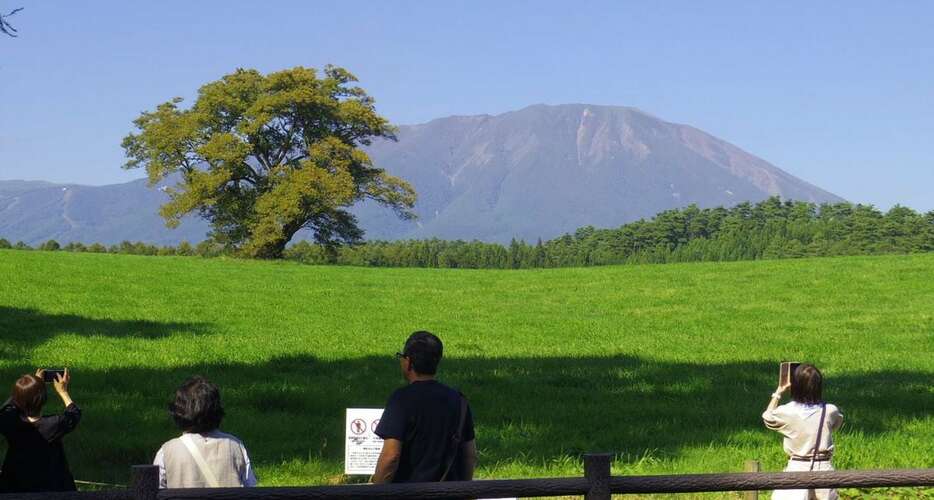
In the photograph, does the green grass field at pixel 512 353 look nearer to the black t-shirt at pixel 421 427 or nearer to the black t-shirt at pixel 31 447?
the black t-shirt at pixel 31 447

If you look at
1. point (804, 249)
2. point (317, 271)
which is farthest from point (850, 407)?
point (804, 249)

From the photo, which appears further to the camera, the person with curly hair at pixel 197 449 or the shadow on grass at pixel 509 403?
the shadow on grass at pixel 509 403

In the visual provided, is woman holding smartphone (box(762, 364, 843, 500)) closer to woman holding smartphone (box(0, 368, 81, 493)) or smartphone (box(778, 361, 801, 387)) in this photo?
smartphone (box(778, 361, 801, 387))

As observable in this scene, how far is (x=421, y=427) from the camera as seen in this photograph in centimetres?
659

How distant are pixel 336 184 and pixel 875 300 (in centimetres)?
3183

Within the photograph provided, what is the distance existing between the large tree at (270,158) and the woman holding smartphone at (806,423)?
49.5 m

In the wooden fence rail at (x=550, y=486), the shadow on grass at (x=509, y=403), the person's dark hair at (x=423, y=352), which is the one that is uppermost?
the person's dark hair at (x=423, y=352)

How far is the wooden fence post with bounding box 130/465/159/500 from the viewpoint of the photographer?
5.12 meters

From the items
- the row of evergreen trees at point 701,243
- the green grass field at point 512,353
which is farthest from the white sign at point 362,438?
the row of evergreen trees at point 701,243

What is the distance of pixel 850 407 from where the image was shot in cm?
1627

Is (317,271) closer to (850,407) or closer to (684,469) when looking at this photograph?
(850,407)

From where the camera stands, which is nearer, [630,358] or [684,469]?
[684,469]

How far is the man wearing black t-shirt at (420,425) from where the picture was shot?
21.5 ft

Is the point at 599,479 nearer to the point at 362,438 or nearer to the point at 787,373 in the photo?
the point at 787,373
